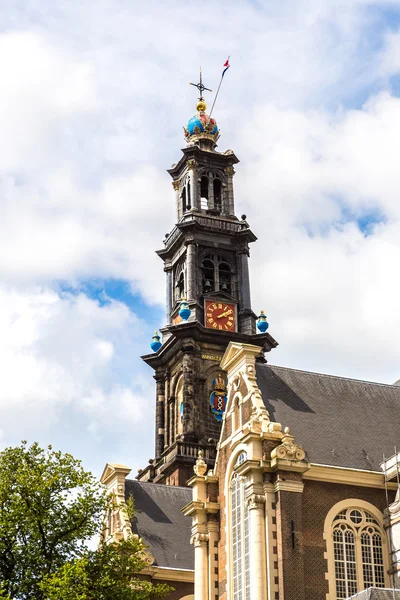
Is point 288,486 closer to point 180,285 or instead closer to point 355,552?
point 355,552

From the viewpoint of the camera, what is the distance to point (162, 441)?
77.7 m

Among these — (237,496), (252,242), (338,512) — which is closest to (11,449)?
(237,496)

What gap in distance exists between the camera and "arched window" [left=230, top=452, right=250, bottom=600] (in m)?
42.9

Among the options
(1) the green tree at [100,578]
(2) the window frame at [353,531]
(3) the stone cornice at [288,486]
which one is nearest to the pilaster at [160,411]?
(1) the green tree at [100,578]

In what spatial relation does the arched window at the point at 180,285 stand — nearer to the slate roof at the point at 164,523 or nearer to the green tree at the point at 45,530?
the slate roof at the point at 164,523

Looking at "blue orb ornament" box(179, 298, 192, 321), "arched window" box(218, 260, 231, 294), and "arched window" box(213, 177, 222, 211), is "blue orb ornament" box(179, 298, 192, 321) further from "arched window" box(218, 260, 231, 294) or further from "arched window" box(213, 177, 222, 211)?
"arched window" box(213, 177, 222, 211)

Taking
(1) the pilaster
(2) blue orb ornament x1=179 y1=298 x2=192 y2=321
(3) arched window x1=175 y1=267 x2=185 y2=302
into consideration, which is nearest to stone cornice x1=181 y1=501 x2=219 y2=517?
(1) the pilaster

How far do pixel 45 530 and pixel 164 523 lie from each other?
16877mm

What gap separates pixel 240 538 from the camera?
145 ft

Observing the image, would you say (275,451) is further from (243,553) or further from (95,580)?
(95,580)

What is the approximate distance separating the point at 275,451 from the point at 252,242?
4377cm

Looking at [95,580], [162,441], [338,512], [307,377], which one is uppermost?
[162,441]

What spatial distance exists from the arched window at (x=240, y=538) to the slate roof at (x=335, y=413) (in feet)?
10.9

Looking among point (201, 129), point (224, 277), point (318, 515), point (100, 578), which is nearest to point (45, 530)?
point (100, 578)
